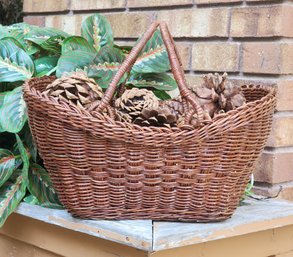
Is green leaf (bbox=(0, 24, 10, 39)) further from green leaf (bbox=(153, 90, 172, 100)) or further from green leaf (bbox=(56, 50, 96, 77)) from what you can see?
green leaf (bbox=(153, 90, 172, 100))

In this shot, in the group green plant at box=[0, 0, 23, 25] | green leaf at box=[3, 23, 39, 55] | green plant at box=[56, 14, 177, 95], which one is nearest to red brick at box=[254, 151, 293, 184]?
green plant at box=[56, 14, 177, 95]

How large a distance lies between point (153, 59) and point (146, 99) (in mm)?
332

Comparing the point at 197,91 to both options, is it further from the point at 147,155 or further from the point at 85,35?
the point at 85,35

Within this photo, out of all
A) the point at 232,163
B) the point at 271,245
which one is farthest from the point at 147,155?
the point at 271,245

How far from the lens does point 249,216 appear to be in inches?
59.0

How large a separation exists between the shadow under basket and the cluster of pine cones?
0.22 ft

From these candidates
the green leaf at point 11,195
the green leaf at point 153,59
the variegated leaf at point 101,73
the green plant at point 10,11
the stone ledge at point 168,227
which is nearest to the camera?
the stone ledge at point 168,227

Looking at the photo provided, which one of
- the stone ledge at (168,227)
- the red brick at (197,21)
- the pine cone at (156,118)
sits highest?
the red brick at (197,21)

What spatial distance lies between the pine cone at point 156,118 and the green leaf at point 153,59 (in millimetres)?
392

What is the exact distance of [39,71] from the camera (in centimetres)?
182

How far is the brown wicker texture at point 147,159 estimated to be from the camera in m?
1.30

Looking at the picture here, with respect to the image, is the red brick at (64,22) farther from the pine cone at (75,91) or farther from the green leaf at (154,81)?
the pine cone at (75,91)

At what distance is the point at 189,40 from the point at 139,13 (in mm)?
234

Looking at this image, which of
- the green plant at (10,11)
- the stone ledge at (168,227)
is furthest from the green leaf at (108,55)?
the green plant at (10,11)
